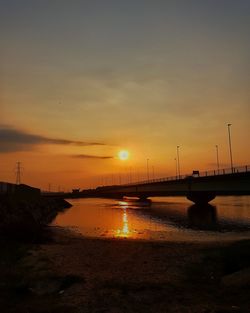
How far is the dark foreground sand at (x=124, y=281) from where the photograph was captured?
55.5ft

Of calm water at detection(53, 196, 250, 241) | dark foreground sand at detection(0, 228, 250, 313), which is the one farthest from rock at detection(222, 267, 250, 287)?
calm water at detection(53, 196, 250, 241)

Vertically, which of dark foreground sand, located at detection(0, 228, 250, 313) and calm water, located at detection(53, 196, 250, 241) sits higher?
calm water, located at detection(53, 196, 250, 241)

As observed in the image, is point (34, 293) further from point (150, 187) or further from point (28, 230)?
point (150, 187)

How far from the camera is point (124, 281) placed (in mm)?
21344

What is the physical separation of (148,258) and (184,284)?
8.21 m

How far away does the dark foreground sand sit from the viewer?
1692 centimetres

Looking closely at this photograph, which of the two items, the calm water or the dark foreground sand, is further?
the calm water

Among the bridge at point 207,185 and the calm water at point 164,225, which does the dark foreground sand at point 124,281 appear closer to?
the calm water at point 164,225

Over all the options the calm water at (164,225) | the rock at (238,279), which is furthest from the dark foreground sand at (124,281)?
the calm water at (164,225)

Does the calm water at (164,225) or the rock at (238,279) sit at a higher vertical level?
the calm water at (164,225)

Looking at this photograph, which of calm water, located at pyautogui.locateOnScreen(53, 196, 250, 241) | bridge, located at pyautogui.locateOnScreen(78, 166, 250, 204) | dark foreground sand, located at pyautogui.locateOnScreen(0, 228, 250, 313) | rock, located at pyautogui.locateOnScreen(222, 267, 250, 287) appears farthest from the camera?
bridge, located at pyautogui.locateOnScreen(78, 166, 250, 204)

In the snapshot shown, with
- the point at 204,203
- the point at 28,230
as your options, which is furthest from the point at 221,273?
the point at 204,203

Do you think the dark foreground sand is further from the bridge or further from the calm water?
the bridge

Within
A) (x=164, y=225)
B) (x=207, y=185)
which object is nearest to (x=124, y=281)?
(x=164, y=225)
